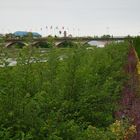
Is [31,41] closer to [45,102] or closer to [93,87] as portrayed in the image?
[45,102]

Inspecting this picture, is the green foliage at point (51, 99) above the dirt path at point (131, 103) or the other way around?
above

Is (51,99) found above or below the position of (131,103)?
above

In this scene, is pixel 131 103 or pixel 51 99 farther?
pixel 131 103

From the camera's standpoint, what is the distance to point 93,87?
11742mm

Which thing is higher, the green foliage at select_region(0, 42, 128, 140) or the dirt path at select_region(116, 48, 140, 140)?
the green foliage at select_region(0, 42, 128, 140)

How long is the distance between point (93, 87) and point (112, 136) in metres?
4.06

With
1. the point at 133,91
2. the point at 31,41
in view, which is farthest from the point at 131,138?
the point at 133,91

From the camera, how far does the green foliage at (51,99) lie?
7.73 m

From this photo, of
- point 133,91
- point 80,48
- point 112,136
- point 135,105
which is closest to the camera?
point 112,136

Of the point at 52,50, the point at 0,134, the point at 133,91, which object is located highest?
the point at 52,50

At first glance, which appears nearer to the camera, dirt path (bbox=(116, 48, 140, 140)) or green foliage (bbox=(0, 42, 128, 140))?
green foliage (bbox=(0, 42, 128, 140))

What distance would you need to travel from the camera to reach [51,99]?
898cm

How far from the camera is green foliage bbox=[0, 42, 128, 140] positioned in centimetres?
773

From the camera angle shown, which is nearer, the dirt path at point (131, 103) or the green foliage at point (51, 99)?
the green foliage at point (51, 99)
